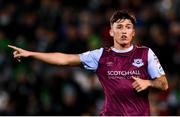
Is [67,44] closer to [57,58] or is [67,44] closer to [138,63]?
[57,58]

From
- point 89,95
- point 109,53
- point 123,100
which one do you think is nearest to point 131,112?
point 123,100

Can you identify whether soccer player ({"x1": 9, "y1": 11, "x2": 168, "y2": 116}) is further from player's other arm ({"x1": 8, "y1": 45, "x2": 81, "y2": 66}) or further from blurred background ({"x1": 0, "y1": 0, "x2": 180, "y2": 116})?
blurred background ({"x1": 0, "y1": 0, "x2": 180, "y2": 116})

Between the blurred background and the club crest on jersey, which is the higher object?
the club crest on jersey

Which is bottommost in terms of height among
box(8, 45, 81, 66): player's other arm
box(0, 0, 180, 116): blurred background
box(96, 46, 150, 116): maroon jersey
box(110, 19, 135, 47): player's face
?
box(0, 0, 180, 116): blurred background

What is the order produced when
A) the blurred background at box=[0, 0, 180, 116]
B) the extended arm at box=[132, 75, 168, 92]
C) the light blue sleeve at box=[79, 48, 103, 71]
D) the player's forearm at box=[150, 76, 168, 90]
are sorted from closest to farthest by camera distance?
the extended arm at box=[132, 75, 168, 92]
the player's forearm at box=[150, 76, 168, 90]
the light blue sleeve at box=[79, 48, 103, 71]
the blurred background at box=[0, 0, 180, 116]

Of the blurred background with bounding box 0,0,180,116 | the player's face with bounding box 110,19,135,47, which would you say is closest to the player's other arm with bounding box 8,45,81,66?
the player's face with bounding box 110,19,135,47

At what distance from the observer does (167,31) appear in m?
14.9

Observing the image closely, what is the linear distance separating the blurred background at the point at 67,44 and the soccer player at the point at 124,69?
435 cm

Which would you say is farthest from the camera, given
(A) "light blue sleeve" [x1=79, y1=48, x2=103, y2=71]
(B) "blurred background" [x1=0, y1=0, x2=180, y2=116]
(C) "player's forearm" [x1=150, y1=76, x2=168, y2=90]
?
(B) "blurred background" [x1=0, y1=0, x2=180, y2=116]

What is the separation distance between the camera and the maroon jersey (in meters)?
7.95

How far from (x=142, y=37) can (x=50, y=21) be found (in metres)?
2.10

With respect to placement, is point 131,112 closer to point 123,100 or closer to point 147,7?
point 123,100

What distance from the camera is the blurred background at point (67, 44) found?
13242 mm

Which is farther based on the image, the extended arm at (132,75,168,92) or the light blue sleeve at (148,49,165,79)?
the light blue sleeve at (148,49,165,79)
